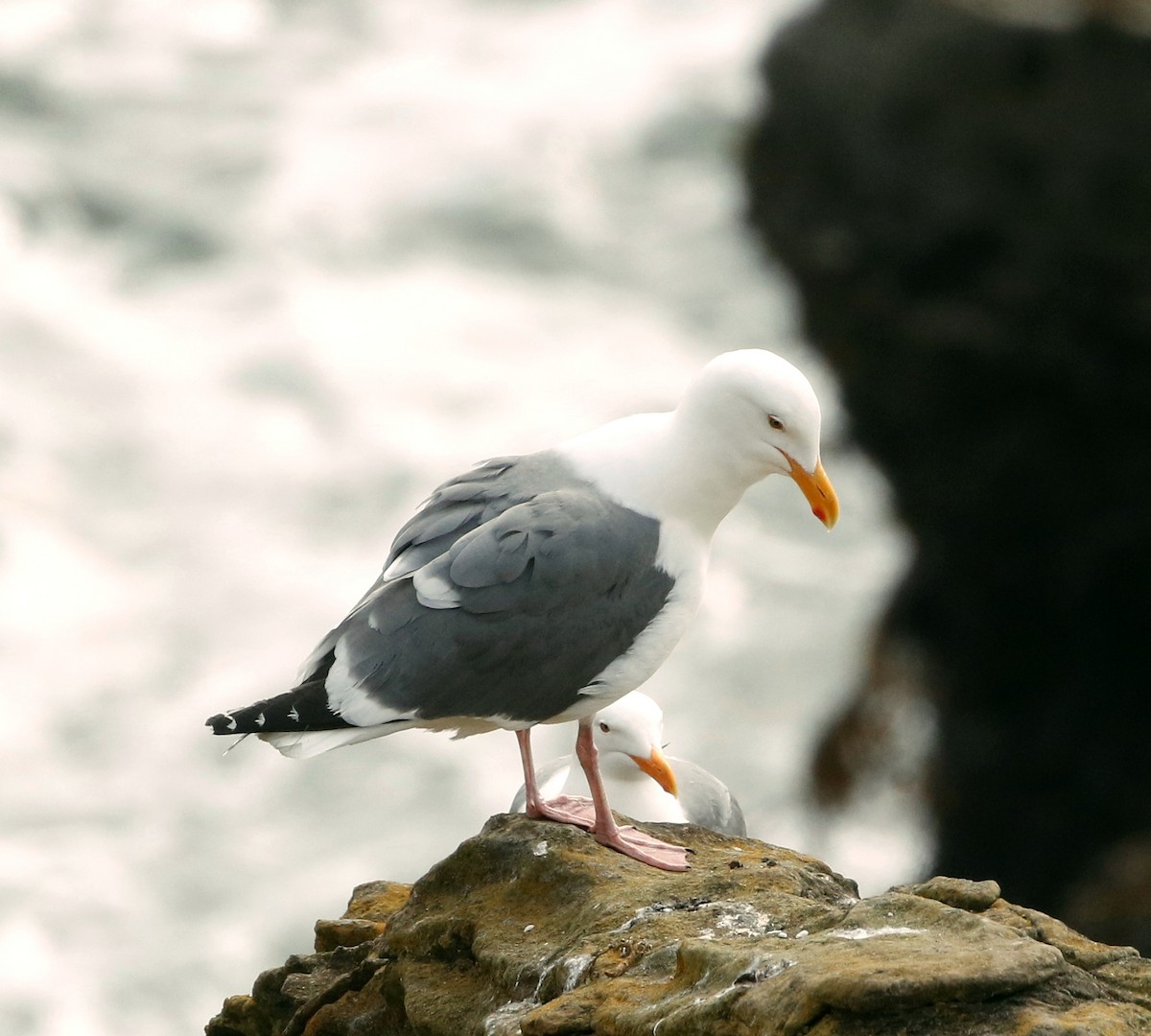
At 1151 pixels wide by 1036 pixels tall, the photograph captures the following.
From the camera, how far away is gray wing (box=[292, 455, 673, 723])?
5.78 metres

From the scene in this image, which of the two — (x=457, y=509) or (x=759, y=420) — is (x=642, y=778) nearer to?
(x=457, y=509)

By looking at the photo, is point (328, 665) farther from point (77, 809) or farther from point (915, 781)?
point (77, 809)

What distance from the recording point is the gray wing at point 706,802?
309 inches

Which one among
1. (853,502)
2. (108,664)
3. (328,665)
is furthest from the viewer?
(853,502)

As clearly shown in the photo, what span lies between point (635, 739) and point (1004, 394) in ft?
26.6

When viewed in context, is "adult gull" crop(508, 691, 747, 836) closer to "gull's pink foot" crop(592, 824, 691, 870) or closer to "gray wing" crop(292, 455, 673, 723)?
"gull's pink foot" crop(592, 824, 691, 870)

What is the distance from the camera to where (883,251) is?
15977 mm

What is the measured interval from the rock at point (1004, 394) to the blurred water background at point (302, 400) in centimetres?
81

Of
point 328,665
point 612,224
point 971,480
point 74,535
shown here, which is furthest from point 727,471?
point 612,224

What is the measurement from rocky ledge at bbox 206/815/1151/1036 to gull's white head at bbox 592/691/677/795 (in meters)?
0.77

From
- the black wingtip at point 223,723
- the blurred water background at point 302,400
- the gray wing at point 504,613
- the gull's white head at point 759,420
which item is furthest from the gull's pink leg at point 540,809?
the blurred water background at point 302,400

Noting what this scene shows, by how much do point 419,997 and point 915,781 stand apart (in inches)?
330

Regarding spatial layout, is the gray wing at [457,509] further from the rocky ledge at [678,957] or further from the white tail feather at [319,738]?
the rocky ledge at [678,957]

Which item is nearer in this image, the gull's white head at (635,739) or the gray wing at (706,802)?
the gull's white head at (635,739)
